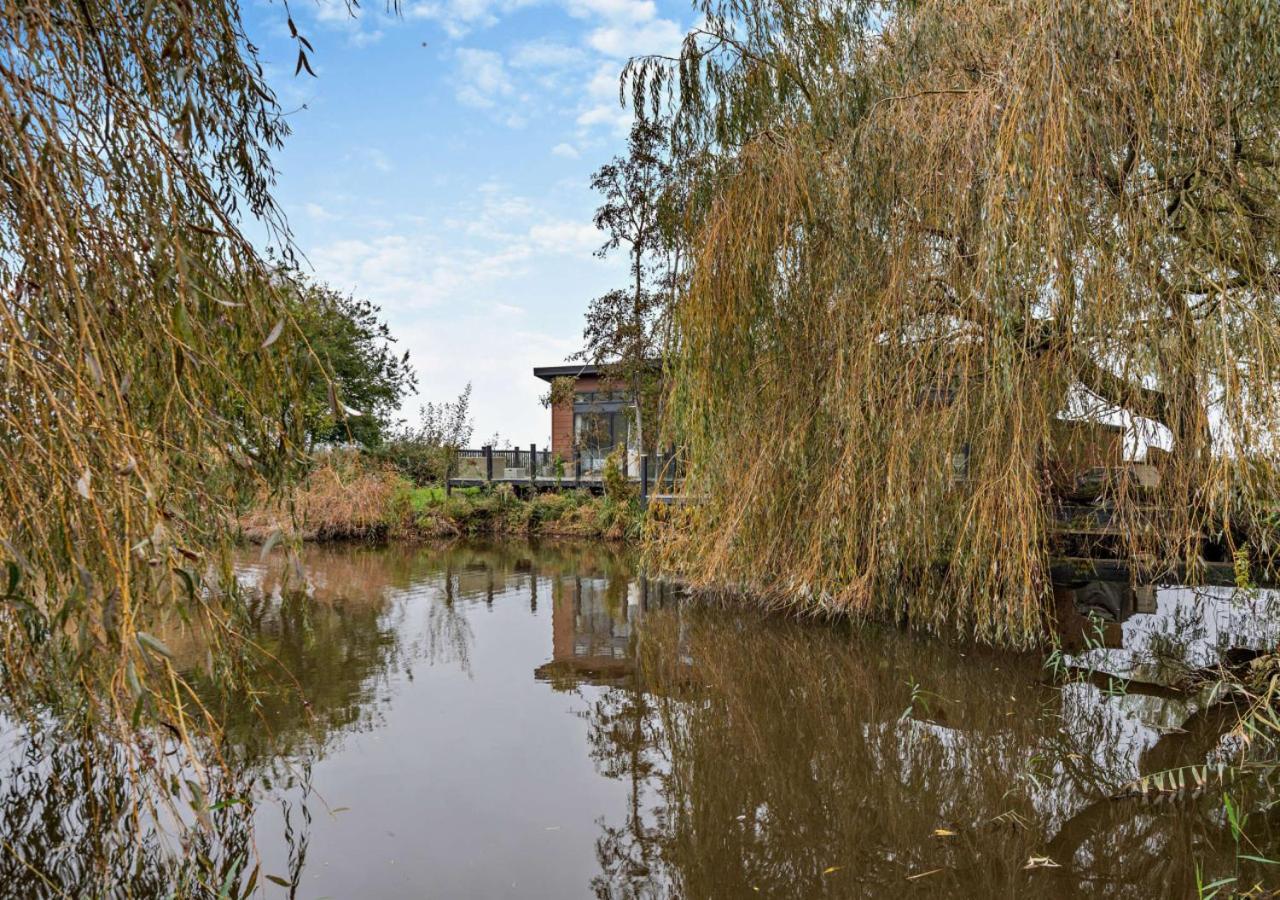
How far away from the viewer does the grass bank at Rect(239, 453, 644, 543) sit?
547 inches

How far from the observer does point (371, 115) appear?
5.02m

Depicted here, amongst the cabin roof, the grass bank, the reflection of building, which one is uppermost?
the cabin roof

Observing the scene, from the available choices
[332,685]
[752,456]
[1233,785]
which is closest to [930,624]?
[752,456]

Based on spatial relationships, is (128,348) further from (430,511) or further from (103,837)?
(430,511)

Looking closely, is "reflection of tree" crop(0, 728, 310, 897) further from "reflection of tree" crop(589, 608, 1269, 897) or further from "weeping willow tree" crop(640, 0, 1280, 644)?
"weeping willow tree" crop(640, 0, 1280, 644)

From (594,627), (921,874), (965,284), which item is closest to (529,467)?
(594,627)

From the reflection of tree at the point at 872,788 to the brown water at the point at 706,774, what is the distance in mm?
13

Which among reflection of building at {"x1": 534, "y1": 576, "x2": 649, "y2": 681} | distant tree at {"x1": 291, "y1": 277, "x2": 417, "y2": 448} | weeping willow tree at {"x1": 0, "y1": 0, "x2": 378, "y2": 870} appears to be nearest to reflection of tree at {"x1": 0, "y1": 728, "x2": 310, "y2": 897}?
weeping willow tree at {"x1": 0, "y1": 0, "x2": 378, "y2": 870}

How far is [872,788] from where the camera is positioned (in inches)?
142

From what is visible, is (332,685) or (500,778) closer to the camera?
(500,778)

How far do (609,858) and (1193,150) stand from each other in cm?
409

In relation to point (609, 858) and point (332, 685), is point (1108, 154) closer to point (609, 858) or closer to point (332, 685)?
point (609, 858)

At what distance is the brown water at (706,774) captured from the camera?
2916mm

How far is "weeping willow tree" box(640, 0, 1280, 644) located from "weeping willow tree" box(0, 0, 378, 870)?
3.15 meters
